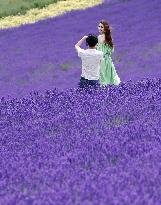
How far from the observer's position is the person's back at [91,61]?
10533mm

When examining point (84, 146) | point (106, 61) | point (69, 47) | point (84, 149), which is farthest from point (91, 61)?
point (69, 47)

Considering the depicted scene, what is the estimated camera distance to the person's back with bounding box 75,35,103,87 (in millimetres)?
10533

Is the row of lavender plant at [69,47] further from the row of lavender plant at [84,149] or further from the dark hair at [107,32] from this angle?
the row of lavender plant at [84,149]

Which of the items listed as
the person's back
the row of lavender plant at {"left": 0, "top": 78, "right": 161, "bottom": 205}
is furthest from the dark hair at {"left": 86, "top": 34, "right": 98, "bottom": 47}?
the row of lavender plant at {"left": 0, "top": 78, "right": 161, "bottom": 205}

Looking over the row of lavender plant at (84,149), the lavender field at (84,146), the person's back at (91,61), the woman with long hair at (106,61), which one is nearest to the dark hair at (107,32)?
the woman with long hair at (106,61)

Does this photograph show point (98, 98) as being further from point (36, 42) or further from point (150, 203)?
point (36, 42)

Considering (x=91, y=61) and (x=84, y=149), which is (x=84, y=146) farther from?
(x=91, y=61)

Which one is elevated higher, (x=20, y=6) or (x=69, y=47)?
(x=69, y=47)

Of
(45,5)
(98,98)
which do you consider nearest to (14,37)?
(45,5)

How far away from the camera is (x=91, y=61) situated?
10.7 m

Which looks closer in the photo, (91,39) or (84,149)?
(84,149)

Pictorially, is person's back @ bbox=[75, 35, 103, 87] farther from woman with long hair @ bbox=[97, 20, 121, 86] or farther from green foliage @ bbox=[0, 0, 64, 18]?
green foliage @ bbox=[0, 0, 64, 18]

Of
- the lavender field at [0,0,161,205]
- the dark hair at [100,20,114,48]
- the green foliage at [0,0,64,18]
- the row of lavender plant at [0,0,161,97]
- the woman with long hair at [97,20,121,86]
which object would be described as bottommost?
the green foliage at [0,0,64,18]

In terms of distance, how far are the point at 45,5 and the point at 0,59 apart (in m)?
12.6
